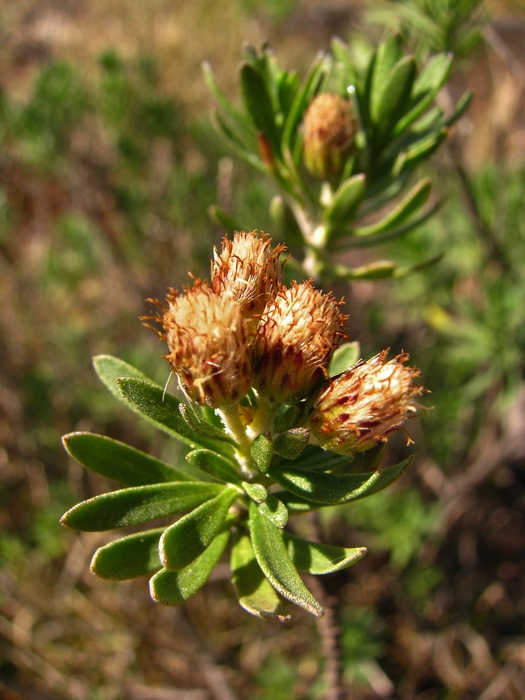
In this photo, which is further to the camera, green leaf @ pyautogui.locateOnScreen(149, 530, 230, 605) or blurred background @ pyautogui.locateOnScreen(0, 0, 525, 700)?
blurred background @ pyautogui.locateOnScreen(0, 0, 525, 700)

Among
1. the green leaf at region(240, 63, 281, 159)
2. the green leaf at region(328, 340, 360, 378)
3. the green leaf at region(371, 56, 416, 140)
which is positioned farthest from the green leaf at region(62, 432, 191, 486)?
the green leaf at region(371, 56, 416, 140)

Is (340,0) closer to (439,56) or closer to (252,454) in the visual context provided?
(439,56)

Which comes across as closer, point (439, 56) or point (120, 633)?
point (439, 56)

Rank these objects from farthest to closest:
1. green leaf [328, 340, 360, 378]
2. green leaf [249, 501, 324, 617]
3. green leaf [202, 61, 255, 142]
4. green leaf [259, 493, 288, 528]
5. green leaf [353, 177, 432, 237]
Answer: green leaf [202, 61, 255, 142] < green leaf [353, 177, 432, 237] < green leaf [328, 340, 360, 378] < green leaf [259, 493, 288, 528] < green leaf [249, 501, 324, 617]

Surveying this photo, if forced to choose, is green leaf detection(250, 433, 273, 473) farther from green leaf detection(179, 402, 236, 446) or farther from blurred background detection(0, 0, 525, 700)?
blurred background detection(0, 0, 525, 700)

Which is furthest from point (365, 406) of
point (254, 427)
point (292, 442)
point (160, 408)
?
point (160, 408)

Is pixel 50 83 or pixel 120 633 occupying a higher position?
pixel 50 83

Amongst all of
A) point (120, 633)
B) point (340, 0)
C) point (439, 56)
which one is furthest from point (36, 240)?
point (340, 0)
